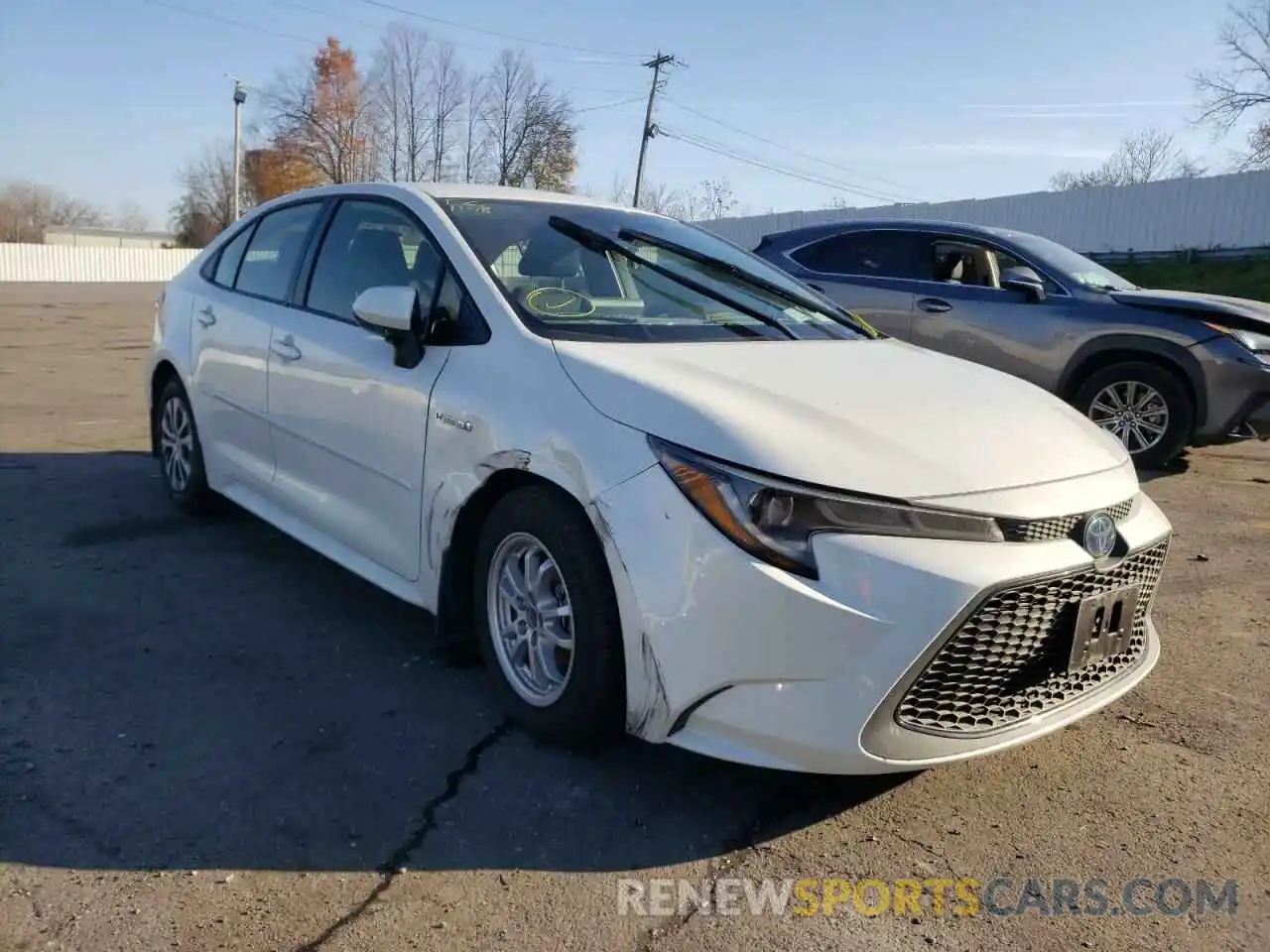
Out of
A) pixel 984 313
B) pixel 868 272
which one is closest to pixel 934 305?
pixel 984 313

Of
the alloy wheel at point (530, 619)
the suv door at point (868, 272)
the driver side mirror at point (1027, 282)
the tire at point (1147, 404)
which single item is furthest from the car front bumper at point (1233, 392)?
the alloy wheel at point (530, 619)

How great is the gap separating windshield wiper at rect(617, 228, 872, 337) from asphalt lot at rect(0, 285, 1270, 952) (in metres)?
1.67

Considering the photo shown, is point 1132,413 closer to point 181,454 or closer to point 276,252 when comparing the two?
point 276,252

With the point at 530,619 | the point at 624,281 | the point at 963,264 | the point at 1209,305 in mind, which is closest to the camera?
the point at 530,619

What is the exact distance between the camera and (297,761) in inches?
116

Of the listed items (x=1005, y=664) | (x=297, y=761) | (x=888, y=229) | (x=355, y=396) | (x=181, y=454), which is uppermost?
(x=888, y=229)

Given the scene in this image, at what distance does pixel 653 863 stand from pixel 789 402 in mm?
1204

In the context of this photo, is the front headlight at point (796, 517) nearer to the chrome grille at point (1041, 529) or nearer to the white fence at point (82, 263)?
the chrome grille at point (1041, 529)

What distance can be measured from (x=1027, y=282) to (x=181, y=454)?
18.2 ft

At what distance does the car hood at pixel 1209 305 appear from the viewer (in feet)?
22.8

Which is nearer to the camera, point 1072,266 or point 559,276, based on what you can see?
point 559,276

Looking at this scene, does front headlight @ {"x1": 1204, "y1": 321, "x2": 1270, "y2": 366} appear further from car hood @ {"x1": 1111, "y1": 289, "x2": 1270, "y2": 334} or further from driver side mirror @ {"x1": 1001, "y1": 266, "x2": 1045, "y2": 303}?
driver side mirror @ {"x1": 1001, "y1": 266, "x2": 1045, "y2": 303}

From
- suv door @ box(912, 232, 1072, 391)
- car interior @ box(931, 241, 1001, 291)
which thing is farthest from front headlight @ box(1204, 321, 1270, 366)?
car interior @ box(931, 241, 1001, 291)

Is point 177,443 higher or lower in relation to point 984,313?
lower
